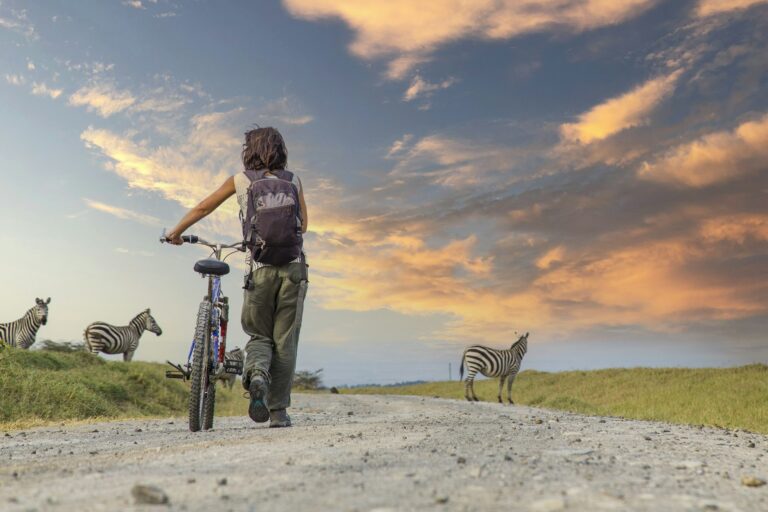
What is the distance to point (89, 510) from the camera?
3.39 meters

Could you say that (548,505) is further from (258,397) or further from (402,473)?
(258,397)

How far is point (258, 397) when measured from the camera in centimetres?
810

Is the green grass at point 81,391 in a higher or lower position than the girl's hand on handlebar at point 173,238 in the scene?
lower

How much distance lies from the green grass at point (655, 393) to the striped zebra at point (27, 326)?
1754cm

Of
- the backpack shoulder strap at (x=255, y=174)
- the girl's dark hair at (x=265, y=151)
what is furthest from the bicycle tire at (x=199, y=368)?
the girl's dark hair at (x=265, y=151)

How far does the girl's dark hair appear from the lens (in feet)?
27.6

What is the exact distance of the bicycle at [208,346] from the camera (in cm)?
866

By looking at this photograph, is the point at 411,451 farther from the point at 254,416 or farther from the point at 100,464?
the point at 254,416

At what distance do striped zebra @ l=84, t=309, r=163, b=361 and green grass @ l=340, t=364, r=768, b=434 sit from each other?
13.7 metres

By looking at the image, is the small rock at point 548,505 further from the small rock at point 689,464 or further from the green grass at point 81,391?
the green grass at point 81,391

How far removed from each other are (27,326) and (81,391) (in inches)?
518

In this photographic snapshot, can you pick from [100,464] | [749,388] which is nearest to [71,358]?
[100,464]

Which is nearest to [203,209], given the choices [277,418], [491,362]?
[277,418]

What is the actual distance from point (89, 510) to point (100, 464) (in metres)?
1.98
